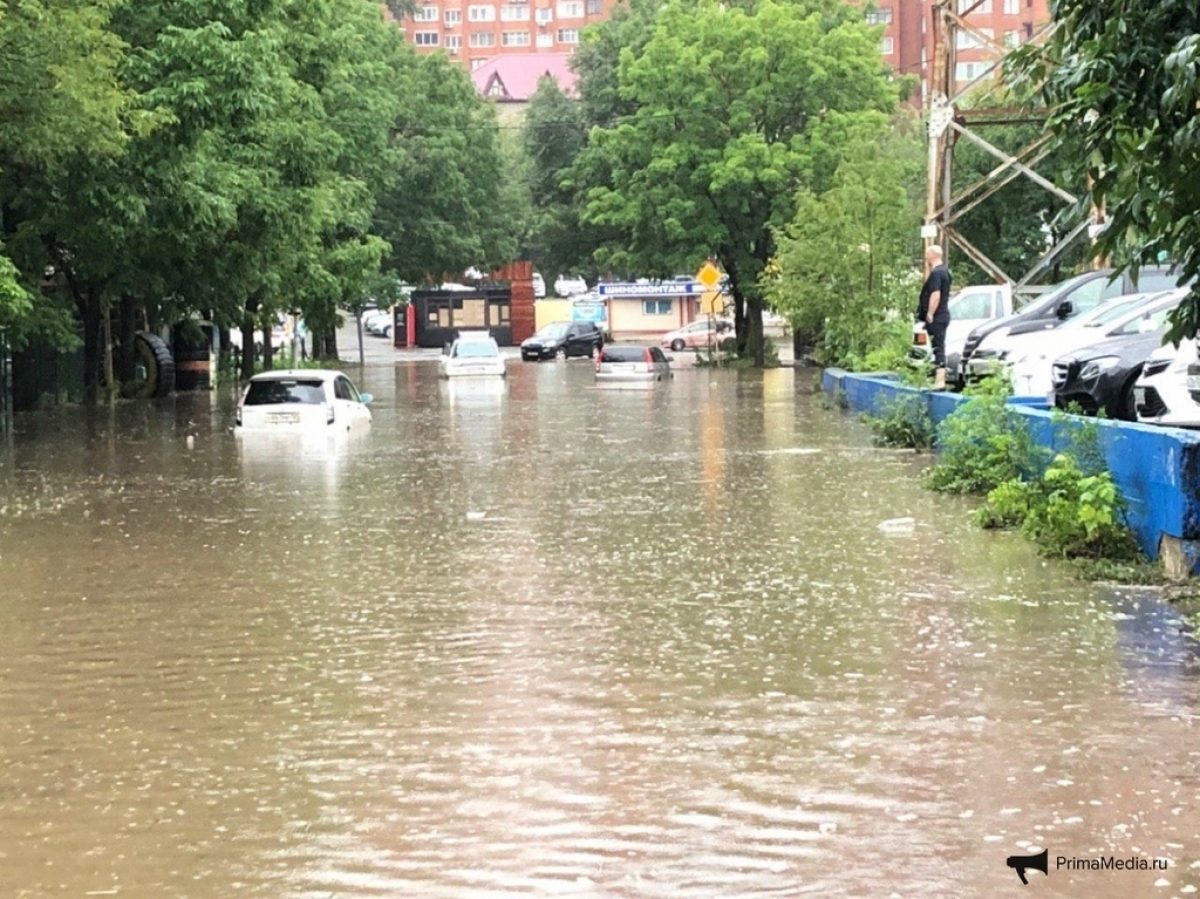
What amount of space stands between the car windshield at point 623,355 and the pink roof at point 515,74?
101151 millimetres

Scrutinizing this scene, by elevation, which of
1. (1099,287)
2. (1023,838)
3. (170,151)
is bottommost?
(1023,838)

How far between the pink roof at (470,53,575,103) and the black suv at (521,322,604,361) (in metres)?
70.2

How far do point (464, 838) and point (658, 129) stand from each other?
53.1 metres

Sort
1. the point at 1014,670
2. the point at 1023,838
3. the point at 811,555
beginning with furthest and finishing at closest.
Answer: the point at 811,555
the point at 1014,670
the point at 1023,838

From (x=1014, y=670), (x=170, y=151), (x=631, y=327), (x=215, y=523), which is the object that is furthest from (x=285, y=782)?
(x=631, y=327)

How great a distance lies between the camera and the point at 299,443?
24.3 m

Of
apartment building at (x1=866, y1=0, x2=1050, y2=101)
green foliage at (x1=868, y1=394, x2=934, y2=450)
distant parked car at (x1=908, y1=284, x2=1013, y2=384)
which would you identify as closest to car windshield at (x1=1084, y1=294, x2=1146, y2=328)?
green foliage at (x1=868, y1=394, x2=934, y2=450)

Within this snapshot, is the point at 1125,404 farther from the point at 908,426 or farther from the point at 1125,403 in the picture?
the point at 908,426

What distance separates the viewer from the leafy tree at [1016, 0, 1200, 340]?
8086 mm

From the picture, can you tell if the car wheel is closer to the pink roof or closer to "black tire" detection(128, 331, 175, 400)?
"black tire" detection(128, 331, 175, 400)

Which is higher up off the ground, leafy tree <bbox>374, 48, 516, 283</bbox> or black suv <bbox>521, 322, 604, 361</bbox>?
leafy tree <bbox>374, 48, 516, 283</bbox>

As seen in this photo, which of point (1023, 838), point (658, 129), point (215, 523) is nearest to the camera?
point (1023, 838)

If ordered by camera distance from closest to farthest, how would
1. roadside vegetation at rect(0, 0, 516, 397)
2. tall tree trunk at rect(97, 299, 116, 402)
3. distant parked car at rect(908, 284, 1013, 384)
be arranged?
roadside vegetation at rect(0, 0, 516, 397) < distant parked car at rect(908, 284, 1013, 384) < tall tree trunk at rect(97, 299, 116, 402)

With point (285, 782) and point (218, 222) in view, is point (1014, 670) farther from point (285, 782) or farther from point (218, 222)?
point (218, 222)
